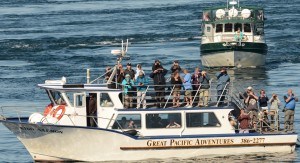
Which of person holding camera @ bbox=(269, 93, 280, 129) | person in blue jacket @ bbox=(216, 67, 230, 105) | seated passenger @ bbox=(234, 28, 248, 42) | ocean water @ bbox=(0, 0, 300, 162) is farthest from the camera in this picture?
seated passenger @ bbox=(234, 28, 248, 42)

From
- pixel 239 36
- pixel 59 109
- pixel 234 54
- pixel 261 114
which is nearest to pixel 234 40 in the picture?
pixel 239 36

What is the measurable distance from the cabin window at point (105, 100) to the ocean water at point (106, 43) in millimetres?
3853

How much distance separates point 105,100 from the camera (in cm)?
3950

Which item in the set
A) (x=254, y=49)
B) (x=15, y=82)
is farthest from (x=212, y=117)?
(x=254, y=49)

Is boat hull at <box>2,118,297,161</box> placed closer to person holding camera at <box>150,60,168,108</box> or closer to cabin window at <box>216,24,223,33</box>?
person holding camera at <box>150,60,168,108</box>

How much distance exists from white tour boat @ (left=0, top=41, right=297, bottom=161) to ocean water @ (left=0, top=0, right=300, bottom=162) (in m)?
0.63

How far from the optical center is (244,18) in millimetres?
70500

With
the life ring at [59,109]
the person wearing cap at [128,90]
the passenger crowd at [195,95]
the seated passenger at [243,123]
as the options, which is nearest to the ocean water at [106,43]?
the seated passenger at [243,123]

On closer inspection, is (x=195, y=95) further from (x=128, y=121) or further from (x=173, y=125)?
(x=128, y=121)

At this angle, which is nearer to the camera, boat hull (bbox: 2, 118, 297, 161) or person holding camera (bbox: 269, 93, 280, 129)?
boat hull (bbox: 2, 118, 297, 161)

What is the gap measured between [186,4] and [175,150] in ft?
297

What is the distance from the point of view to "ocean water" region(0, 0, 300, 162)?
194 ft

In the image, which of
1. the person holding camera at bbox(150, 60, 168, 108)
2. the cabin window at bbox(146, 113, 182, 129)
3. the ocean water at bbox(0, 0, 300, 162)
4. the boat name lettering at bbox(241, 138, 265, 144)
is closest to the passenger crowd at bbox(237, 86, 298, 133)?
the boat name lettering at bbox(241, 138, 265, 144)

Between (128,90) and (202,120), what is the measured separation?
3165 mm
